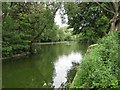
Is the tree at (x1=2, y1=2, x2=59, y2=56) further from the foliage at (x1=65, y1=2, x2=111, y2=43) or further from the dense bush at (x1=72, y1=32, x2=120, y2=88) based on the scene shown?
the dense bush at (x1=72, y1=32, x2=120, y2=88)

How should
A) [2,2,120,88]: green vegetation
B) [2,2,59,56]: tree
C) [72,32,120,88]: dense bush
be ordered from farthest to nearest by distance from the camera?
[2,2,59,56]: tree, [2,2,120,88]: green vegetation, [72,32,120,88]: dense bush

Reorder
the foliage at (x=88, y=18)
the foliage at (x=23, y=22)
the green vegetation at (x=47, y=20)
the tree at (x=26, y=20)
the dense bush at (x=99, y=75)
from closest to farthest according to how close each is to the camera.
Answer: the dense bush at (x=99, y=75) < the green vegetation at (x=47, y=20) < the foliage at (x=23, y=22) < the foliage at (x=88, y=18) < the tree at (x=26, y=20)

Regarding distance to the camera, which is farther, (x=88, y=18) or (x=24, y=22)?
(x=24, y=22)

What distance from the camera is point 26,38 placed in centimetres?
2283

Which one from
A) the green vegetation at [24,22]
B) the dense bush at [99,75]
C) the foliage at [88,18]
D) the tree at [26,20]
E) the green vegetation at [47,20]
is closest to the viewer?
the dense bush at [99,75]

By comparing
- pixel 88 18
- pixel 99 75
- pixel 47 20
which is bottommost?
pixel 99 75

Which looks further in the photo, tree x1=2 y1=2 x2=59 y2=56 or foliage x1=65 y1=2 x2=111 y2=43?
tree x1=2 y1=2 x2=59 y2=56

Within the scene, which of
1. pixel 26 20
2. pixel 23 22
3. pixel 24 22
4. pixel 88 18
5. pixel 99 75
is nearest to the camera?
pixel 99 75

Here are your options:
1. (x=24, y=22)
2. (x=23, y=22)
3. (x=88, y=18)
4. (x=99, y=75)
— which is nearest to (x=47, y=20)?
(x=24, y=22)

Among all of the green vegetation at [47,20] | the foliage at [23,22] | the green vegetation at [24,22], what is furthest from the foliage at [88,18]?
the foliage at [23,22]

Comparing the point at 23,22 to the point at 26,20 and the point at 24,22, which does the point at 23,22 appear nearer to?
the point at 24,22

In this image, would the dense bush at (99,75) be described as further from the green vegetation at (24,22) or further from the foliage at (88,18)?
the green vegetation at (24,22)

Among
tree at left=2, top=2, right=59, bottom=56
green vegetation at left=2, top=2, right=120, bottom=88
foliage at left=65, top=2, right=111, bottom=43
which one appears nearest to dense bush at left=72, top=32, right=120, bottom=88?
green vegetation at left=2, top=2, right=120, bottom=88

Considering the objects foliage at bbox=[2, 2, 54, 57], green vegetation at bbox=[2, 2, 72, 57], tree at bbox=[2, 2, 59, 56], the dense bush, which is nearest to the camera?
the dense bush
